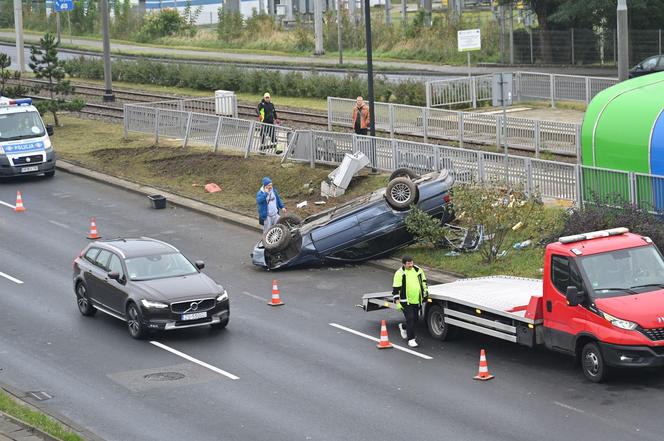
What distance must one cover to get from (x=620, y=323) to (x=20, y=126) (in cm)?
2412

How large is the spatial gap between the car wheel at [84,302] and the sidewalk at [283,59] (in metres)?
39.7

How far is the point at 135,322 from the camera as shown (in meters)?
20.7

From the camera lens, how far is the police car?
118 ft

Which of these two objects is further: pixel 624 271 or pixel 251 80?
pixel 251 80

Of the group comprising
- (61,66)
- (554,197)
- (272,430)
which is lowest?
(272,430)

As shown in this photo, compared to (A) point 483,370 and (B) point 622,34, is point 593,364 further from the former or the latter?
(B) point 622,34

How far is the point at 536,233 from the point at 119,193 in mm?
13714

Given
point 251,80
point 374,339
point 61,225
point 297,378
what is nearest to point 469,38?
point 251,80

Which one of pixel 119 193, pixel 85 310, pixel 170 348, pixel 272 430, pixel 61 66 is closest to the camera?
pixel 272 430

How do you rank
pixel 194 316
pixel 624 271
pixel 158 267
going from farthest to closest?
pixel 158 267 → pixel 194 316 → pixel 624 271

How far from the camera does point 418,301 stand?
64.8 feet

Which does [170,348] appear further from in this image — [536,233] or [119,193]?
[119,193]

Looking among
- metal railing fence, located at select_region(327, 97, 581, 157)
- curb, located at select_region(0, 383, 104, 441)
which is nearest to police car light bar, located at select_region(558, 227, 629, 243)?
curb, located at select_region(0, 383, 104, 441)

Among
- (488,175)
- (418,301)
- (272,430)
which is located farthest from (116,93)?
(272,430)
